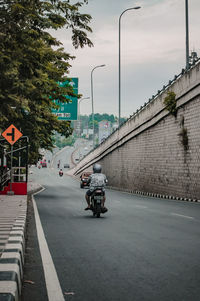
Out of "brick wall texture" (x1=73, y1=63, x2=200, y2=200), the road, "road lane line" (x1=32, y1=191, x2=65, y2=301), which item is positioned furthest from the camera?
"brick wall texture" (x1=73, y1=63, x2=200, y2=200)

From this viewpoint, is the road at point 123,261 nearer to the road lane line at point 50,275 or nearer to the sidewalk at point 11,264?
→ the road lane line at point 50,275

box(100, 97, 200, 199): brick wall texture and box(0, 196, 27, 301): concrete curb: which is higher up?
box(100, 97, 200, 199): brick wall texture

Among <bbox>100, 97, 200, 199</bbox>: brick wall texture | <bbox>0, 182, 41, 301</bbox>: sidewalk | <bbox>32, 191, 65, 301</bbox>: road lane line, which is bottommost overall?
<bbox>32, 191, 65, 301</bbox>: road lane line

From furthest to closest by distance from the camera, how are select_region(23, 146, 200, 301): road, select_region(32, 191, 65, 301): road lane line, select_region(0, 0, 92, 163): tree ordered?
select_region(0, 0, 92, 163): tree, select_region(23, 146, 200, 301): road, select_region(32, 191, 65, 301): road lane line

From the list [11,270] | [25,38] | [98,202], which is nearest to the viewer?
[11,270]

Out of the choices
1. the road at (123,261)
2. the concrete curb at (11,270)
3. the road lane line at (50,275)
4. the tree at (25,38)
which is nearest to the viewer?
the concrete curb at (11,270)

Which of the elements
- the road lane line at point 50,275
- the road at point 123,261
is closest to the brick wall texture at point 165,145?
the road at point 123,261

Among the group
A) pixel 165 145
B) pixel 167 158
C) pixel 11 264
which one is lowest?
pixel 11 264

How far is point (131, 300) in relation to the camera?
439 centimetres

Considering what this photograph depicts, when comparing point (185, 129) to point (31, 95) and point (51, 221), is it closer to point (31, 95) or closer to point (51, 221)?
point (31, 95)

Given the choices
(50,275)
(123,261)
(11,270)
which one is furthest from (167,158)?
(11,270)

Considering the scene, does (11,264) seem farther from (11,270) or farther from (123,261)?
(123,261)

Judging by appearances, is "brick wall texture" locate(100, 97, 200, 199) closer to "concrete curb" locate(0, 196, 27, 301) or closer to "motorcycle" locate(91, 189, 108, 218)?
"motorcycle" locate(91, 189, 108, 218)

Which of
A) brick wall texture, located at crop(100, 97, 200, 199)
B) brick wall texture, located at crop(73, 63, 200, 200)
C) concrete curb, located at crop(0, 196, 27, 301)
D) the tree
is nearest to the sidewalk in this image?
concrete curb, located at crop(0, 196, 27, 301)
